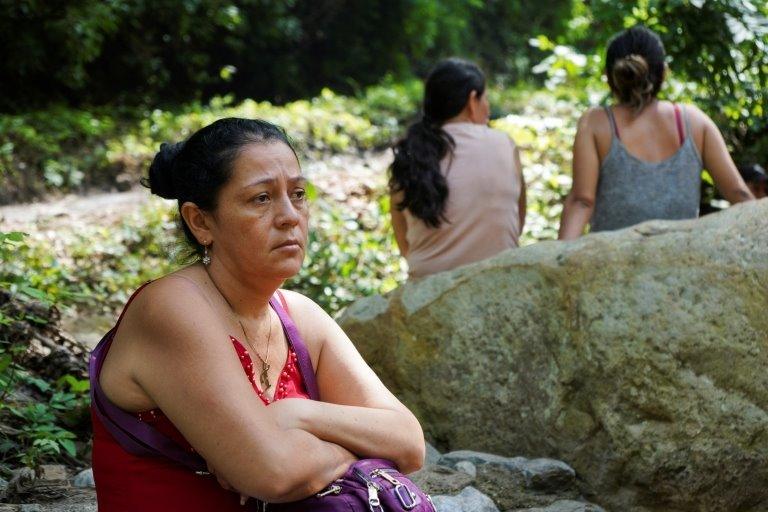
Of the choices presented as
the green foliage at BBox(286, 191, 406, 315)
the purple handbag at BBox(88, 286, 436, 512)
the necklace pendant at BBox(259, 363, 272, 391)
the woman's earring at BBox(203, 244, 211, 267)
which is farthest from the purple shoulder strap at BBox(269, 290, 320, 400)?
the green foliage at BBox(286, 191, 406, 315)

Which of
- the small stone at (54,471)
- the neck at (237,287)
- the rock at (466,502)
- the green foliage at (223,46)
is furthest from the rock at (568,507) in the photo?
the green foliage at (223,46)

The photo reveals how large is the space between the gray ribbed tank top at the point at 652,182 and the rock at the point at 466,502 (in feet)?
5.59

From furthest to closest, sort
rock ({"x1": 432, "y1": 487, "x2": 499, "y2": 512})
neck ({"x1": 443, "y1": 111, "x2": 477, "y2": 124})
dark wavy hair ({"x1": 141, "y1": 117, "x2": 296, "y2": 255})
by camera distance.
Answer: neck ({"x1": 443, "y1": 111, "x2": 477, "y2": 124}) → rock ({"x1": 432, "y1": 487, "x2": 499, "y2": 512}) → dark wavy hair ({"x1": 141, "y1": 117, "x2": 296, "y2": 255})

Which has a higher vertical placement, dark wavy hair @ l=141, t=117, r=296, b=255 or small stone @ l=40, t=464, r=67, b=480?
dark wavy hair @ l=141, t=117, r=296, b=255

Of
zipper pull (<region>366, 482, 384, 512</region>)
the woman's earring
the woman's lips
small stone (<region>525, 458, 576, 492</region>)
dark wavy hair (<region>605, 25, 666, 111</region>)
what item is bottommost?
small stone (<region>525, 458, 576, 492</region>)

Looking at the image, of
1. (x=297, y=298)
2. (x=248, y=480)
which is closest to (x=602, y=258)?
(x=297, y=298)

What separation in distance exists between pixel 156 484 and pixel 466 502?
124 cm

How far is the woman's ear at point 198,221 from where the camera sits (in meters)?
2.55

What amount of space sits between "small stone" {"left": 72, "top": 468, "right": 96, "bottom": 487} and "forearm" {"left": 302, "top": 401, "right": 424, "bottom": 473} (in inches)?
58.7

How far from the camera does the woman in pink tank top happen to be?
4656mm

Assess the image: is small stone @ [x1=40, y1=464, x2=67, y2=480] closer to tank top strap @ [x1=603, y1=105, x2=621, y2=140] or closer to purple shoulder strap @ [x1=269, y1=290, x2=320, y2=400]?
purple shoulder strap @ [x1=269, y1=290, x2=320, y2=400]

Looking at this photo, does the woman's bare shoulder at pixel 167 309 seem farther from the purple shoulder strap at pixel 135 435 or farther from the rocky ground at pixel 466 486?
the rocky ground at pixel 466 486

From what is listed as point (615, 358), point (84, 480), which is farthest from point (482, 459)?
point (84, 480)

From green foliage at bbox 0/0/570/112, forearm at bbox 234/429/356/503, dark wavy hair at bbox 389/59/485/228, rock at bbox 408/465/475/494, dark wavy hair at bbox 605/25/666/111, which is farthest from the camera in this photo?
green foliage at bbox 0/0/570/112
